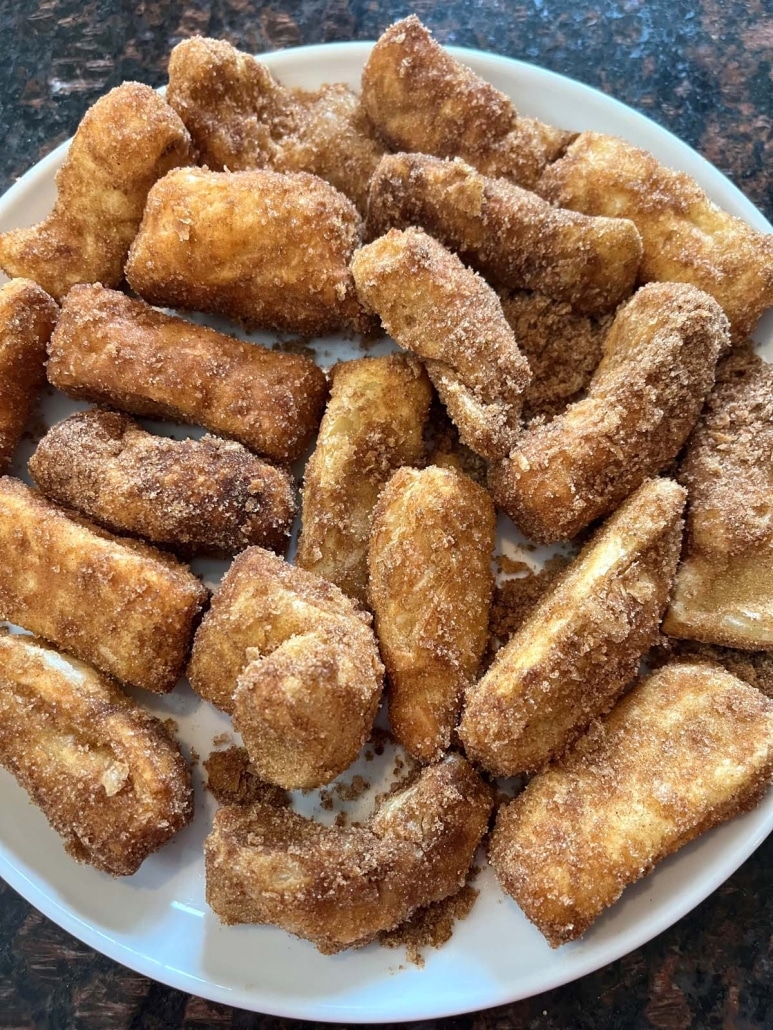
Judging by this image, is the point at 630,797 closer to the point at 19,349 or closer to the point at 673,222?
the point at 673,222

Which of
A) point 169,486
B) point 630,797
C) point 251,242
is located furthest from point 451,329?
point 630,797

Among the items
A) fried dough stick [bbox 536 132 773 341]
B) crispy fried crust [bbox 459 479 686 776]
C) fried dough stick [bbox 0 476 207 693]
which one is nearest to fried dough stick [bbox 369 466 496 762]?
crispy fried crust [bbox 459 479 686 776]

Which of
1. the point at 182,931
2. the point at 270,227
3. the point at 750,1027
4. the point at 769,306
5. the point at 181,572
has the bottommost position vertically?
the point at 750,1027

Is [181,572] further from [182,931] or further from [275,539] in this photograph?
[182,931]

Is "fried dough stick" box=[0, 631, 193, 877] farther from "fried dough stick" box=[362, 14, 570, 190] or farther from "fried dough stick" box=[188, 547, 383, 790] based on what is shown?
"fried dough stick" box=[362, 14, 570, 190]

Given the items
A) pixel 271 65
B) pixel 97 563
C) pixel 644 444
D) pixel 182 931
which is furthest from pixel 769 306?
pixel 182 931

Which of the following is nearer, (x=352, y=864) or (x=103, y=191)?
(x=352, y=864)
